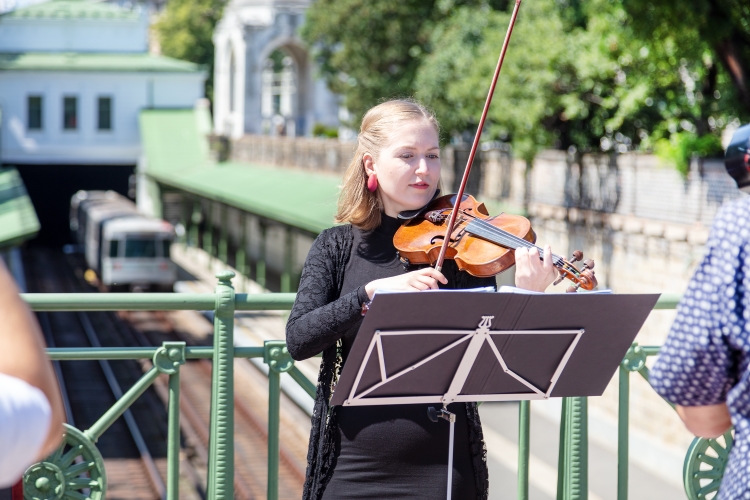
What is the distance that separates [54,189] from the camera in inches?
2066

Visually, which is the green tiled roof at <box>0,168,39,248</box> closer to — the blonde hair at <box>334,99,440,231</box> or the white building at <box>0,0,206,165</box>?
the blonde hair at <box>334,99,440,231</box>

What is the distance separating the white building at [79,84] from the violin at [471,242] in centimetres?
4983

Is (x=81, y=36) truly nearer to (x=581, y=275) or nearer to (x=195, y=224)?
(x=195, y=224)

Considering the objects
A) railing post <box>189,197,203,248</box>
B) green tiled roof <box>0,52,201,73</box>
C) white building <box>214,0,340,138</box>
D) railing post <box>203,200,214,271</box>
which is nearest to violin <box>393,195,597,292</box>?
railing post <box>203,200,214,271</box>

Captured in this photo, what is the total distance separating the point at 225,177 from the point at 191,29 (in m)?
27.8

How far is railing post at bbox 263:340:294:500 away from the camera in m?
3.66

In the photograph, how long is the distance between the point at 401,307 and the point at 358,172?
0.71 meters

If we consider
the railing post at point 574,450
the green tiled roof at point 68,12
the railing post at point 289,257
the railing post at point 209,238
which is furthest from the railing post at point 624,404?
the green tiled roof at point 68,12

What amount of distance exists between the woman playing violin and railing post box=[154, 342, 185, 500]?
2.77 feet

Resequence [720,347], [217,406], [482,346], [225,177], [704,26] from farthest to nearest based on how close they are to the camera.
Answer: [225,177] → [704,26] → [217,406] → [482,346] → [720,347]

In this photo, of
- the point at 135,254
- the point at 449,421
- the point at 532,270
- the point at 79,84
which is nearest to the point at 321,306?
the point at 449,421

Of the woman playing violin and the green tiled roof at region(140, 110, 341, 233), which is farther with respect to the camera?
the green tiled roof at region(140, 110, 341, 233)

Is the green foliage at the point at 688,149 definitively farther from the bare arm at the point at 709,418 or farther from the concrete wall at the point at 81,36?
the concrete wall at the point at 81,36

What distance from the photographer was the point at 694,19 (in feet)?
42.2
